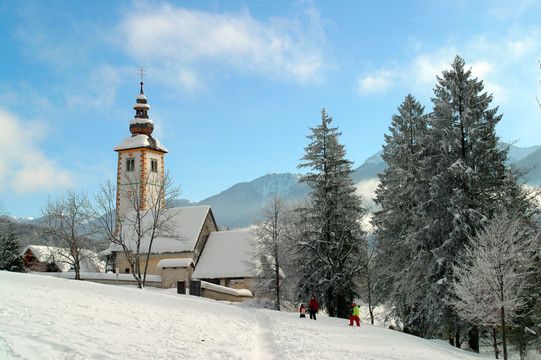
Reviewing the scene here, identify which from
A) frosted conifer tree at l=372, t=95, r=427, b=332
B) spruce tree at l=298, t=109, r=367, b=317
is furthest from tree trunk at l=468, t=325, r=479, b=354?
spruce tree at l=298, t=109, r=367, b=317

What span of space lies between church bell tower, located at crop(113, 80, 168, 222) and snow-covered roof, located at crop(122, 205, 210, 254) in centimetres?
891

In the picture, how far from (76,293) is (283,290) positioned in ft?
79.3

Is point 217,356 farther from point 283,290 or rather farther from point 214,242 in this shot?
point 214,242

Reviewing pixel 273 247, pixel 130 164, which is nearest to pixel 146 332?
pixel 273 247

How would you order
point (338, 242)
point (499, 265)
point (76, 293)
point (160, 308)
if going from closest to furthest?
point (76, 293) < point (160, 308) < point (499, 265) < point (338, 242)

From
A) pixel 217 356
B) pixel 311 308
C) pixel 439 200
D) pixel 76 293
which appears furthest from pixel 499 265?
pixel 76 293

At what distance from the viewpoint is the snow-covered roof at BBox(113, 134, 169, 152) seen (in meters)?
58.8

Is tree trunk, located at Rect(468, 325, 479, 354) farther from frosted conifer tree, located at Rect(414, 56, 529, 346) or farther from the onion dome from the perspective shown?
the onion dome

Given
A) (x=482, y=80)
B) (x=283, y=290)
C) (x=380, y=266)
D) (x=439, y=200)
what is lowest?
(x=283, y=290)

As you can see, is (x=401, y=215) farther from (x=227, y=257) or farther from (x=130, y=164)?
(x=130, y=164)

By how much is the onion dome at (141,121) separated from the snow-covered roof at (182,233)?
16.7m

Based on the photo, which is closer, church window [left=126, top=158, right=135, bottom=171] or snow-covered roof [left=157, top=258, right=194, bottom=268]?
snow-covered roof [left=157, top=258, right=194, bottom=268]

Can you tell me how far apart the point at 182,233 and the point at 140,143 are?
60.7 ft

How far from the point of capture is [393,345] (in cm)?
1809
